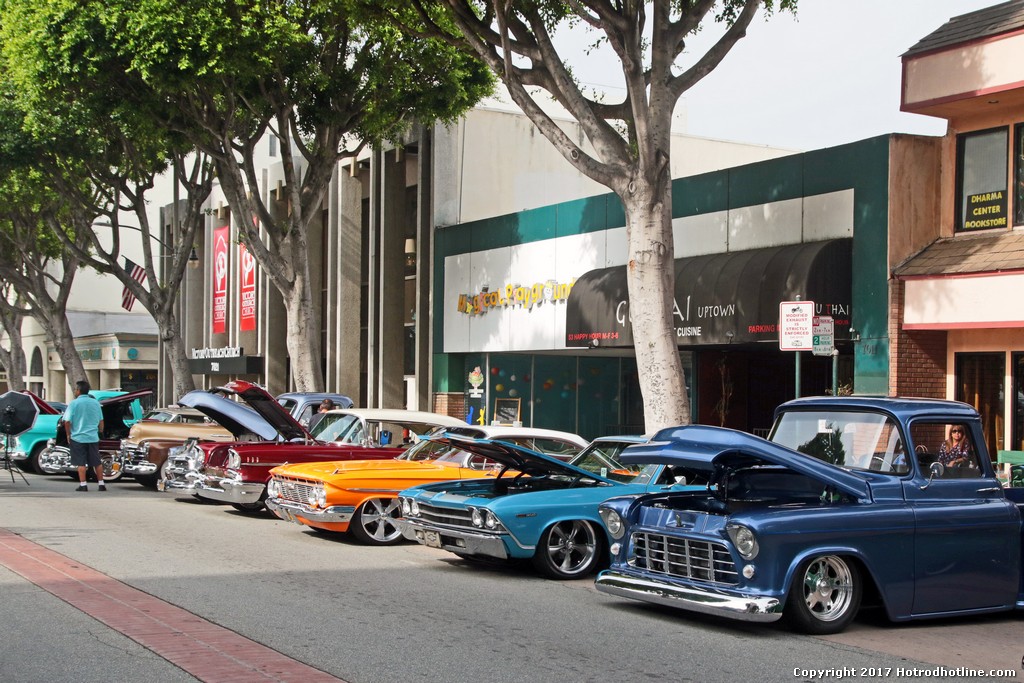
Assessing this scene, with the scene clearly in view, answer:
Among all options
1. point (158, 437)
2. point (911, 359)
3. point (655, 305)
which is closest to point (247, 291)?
point (158, 437)

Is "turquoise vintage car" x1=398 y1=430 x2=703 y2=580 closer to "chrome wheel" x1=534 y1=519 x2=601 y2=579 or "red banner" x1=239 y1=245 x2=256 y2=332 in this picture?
"chrome wheel" x1=534 y1=519 x2=601 y2=579

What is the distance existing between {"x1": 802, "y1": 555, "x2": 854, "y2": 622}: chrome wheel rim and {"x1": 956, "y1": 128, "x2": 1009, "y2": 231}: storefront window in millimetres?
10186

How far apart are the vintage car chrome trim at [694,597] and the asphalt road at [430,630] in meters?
0.23

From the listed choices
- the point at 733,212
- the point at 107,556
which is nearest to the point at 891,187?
the point at 733,212

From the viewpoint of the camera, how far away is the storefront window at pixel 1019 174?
650 inches

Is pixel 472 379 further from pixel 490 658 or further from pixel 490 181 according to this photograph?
pixel 490 658

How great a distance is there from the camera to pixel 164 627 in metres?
8.12

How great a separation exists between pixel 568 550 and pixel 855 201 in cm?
949

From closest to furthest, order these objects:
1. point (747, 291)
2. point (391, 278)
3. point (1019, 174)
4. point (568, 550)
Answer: point (568, 550)
point (1019, 174)
point (747, 291)
point (391, 278)

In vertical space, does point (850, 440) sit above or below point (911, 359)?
below

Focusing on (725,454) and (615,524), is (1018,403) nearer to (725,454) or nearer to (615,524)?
(615,524)

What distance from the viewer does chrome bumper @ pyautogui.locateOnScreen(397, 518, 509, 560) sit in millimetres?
10453

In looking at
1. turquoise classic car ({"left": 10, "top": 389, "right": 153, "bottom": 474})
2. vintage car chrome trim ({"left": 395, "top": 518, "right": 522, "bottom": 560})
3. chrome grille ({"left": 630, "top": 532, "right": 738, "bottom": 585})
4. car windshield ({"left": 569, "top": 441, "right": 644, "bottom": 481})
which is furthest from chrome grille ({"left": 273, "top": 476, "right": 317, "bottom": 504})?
turquoise classic car ({"left": 10, "top": 389, "right": 153, "bottom": 474})

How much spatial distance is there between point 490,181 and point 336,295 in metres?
7.11
